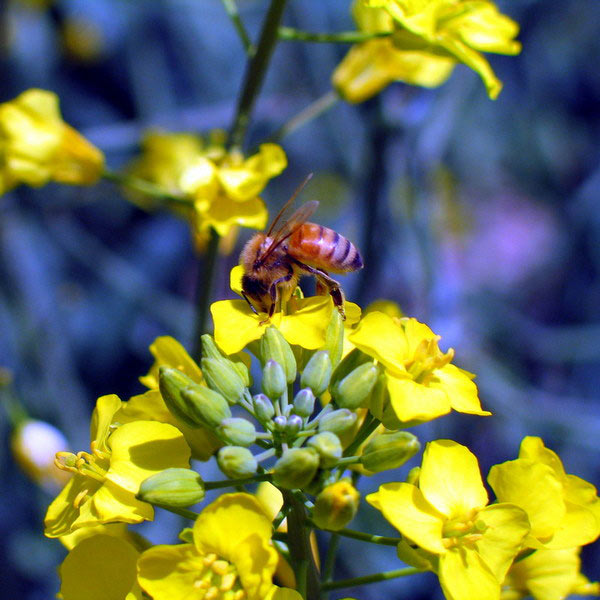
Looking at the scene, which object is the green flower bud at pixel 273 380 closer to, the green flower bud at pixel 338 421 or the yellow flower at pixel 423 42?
the green flower bud at pixel 338 421

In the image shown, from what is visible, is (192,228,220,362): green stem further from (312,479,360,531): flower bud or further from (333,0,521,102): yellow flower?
(312,479,360,531): flower bud

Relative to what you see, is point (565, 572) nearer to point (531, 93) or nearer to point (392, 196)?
point (392, 196)

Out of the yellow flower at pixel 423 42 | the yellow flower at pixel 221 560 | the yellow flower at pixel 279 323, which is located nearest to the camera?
the yellow flower at pixel 221 560

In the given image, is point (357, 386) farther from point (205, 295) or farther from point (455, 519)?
point (205, 295)

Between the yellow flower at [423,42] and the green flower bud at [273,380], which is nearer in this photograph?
the green flower bud at [273,380]

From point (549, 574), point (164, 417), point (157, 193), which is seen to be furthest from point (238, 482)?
point (157, 193)

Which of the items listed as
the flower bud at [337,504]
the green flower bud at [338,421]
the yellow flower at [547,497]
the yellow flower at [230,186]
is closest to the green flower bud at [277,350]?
the green flower bud at [338,421]

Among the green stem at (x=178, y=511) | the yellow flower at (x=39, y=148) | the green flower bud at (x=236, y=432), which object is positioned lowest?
the green stem at (x=178, y=511)
